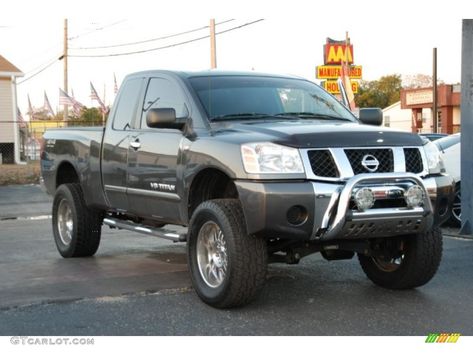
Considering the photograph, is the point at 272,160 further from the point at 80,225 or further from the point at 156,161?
the point at 80,225

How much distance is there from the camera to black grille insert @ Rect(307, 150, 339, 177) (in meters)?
5.14

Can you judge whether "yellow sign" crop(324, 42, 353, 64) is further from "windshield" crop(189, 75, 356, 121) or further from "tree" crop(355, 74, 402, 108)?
"tree" crop(355, 74, 402, 108)

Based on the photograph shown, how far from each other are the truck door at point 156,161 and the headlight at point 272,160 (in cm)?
109

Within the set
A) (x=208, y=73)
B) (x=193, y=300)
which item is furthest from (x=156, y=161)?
(x=193, y=300)

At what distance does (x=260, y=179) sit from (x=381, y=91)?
3192 inches

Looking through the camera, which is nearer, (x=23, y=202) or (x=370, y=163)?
(x=370, y=163)

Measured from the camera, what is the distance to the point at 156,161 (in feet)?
20.8

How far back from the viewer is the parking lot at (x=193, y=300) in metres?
4.98

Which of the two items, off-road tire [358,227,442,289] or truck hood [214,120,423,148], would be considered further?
off-road tire [358,227,442,289]

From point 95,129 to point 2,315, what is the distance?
280cm

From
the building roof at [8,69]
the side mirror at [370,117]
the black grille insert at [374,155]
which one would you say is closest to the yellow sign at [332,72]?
the side mirror at [370,117]

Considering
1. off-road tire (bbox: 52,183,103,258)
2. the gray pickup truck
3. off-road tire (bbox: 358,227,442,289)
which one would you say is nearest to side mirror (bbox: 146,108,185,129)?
the gray pickup truck

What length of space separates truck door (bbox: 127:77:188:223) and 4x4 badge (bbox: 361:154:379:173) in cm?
167

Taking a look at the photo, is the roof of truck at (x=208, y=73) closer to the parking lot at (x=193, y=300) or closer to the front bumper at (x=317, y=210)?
the front bumper at (x=317, y=210)
